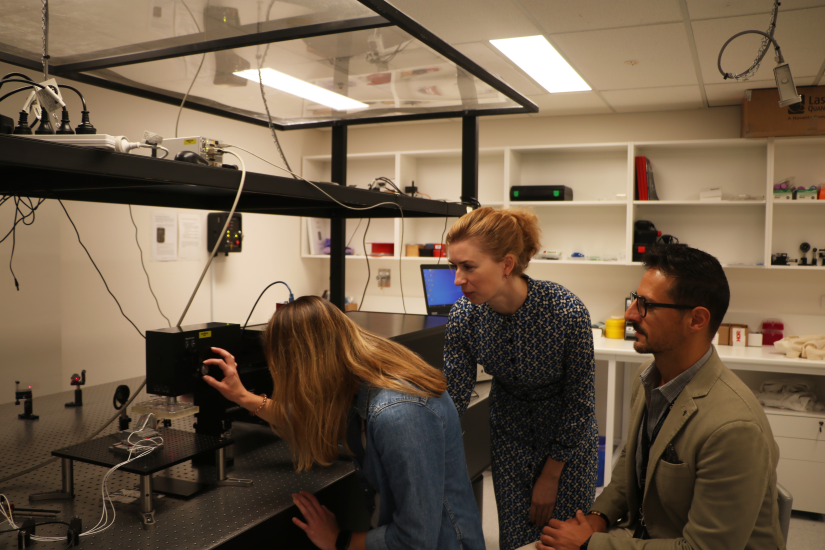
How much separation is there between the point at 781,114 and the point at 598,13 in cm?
182

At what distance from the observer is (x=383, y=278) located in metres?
4.80

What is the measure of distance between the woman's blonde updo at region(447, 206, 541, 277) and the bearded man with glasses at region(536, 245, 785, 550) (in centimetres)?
36

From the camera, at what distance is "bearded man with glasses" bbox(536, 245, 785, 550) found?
101 cm

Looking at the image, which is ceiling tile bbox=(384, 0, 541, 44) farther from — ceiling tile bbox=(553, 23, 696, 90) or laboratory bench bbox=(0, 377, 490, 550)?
laboratory bench bbox=(0, 377, 490, 550)

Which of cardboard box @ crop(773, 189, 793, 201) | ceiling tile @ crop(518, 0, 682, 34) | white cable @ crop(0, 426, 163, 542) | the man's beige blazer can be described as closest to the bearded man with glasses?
the man's beige blazer

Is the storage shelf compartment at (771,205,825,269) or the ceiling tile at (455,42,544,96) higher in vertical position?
the ceiling tile at (455,42,544,96)

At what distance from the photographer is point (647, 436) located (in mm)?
1265

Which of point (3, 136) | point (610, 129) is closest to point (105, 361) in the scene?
point (3, 136)

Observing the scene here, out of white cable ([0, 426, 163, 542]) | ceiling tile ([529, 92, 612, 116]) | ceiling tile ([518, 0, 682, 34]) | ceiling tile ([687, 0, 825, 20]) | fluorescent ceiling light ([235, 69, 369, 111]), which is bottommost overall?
white cable ([0, 426, 163, 542])

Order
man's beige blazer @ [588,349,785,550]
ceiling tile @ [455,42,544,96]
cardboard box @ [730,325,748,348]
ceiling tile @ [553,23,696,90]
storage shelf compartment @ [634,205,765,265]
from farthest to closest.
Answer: storage shelf compartment @ [634,205,765,265], cardboard box @ [730,325,748,348], ceiling tile @ [455,42,544,96], ceiling tile @ [553,23,696,90], man's beige blazer @ [588,349,785,550]

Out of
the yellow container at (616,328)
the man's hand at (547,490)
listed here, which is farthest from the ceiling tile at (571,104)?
the man's hand at (547,490)

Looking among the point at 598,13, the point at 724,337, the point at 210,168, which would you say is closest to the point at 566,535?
the point at 210,168

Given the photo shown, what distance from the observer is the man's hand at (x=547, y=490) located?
1515mm

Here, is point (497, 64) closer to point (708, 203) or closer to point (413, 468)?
point (708, 203)
